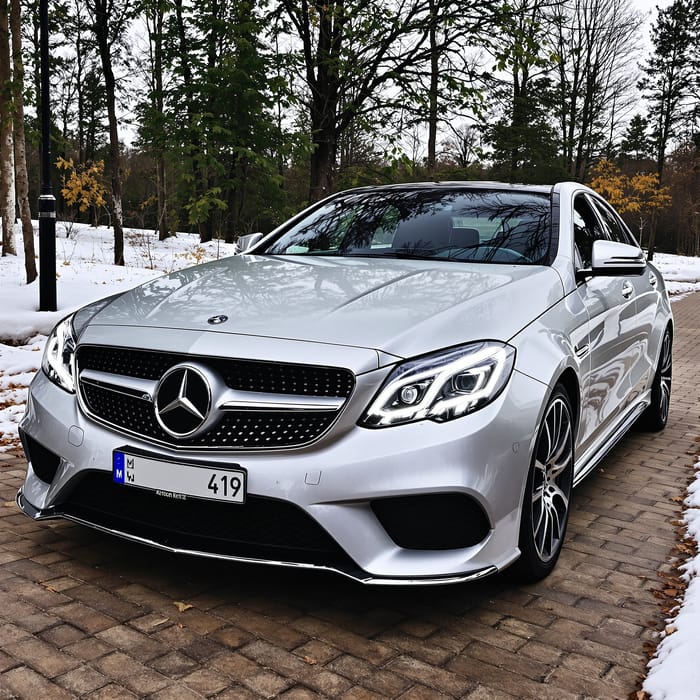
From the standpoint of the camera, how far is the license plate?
270 centimetres

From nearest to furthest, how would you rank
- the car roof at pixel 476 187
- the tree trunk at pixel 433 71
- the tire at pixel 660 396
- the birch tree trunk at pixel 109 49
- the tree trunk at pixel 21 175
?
the car roof at pixel 476 187
the tire at pixel 660 396
the tree trunk at pixel 21 175
the tree trunk at pixel 433 71
the birch tree trunk at pixel 109 49

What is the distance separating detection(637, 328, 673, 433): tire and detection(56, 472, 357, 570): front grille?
13.2ft

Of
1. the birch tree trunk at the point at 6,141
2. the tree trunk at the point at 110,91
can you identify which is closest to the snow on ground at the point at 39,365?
Answer: the birch tree trunk at the point at 6,141

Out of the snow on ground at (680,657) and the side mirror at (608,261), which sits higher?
the side mirror at (608,261)

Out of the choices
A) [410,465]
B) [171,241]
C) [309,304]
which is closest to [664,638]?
[410,465]

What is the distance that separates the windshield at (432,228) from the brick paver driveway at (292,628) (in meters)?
1.51

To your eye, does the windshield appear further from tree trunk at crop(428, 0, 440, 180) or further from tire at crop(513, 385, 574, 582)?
tree trunk at crop(428, 0, 440, 180)

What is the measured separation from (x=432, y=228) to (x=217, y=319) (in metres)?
1.60

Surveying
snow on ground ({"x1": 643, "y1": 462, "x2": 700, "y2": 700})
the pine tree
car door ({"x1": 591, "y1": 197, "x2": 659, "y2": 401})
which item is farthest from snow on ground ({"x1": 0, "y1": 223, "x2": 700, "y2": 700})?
the pine tree

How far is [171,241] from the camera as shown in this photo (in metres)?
34.9

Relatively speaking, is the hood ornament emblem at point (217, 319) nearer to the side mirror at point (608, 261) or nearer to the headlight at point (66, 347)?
the headlight at point (66, 347)

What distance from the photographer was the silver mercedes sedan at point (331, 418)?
8.70 feet

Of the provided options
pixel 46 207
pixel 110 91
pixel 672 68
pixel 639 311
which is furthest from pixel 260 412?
pixel 672 68

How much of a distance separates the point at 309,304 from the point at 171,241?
32.9m
